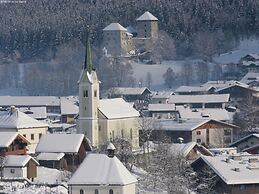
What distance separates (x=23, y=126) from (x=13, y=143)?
16.7 ft

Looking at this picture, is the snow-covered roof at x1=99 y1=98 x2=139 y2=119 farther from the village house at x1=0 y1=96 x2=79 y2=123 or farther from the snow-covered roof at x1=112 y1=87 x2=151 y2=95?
the snow-covered roof at x1=112 y1=87 x2=151 y2=95

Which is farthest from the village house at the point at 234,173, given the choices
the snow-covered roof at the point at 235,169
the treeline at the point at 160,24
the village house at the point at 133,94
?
the treeline at the point at 160,24

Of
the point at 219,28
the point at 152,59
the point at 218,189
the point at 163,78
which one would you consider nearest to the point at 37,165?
the point at 218,189

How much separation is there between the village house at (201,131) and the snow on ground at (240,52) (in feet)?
160

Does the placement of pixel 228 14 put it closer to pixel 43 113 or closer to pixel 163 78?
pixel 163 78

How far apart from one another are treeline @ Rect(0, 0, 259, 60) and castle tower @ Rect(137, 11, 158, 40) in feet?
6.57

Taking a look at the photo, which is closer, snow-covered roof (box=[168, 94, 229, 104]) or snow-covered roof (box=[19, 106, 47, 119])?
snow-covered roof (box=[19, 106, 47, 119])

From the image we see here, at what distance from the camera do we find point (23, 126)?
49.7 metres

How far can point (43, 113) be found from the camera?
7494 centimetres

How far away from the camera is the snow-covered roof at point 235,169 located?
38.6 metres

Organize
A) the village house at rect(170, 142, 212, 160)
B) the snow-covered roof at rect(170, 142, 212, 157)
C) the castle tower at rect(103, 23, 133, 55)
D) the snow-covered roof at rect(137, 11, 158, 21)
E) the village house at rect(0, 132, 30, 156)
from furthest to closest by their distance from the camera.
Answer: the snow-covered roof at rect(137, 11, 158, 21)
the castle tower at rect(103, 23, 133, 55)
the village house at rect(170, 142, 212, 160)
the snow-covered roof at rect(170, 142, 212, 157)
the village house at rect(0, 132, 30, 156)

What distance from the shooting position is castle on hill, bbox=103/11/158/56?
116438 millimetres

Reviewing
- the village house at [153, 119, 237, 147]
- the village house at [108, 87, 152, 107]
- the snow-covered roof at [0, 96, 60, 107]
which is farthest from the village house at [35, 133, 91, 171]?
the village house at [108, 87, 152, 107]

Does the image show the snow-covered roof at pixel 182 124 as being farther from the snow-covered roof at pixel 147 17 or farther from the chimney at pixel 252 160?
the snow-covered roof at pixel 147 17
